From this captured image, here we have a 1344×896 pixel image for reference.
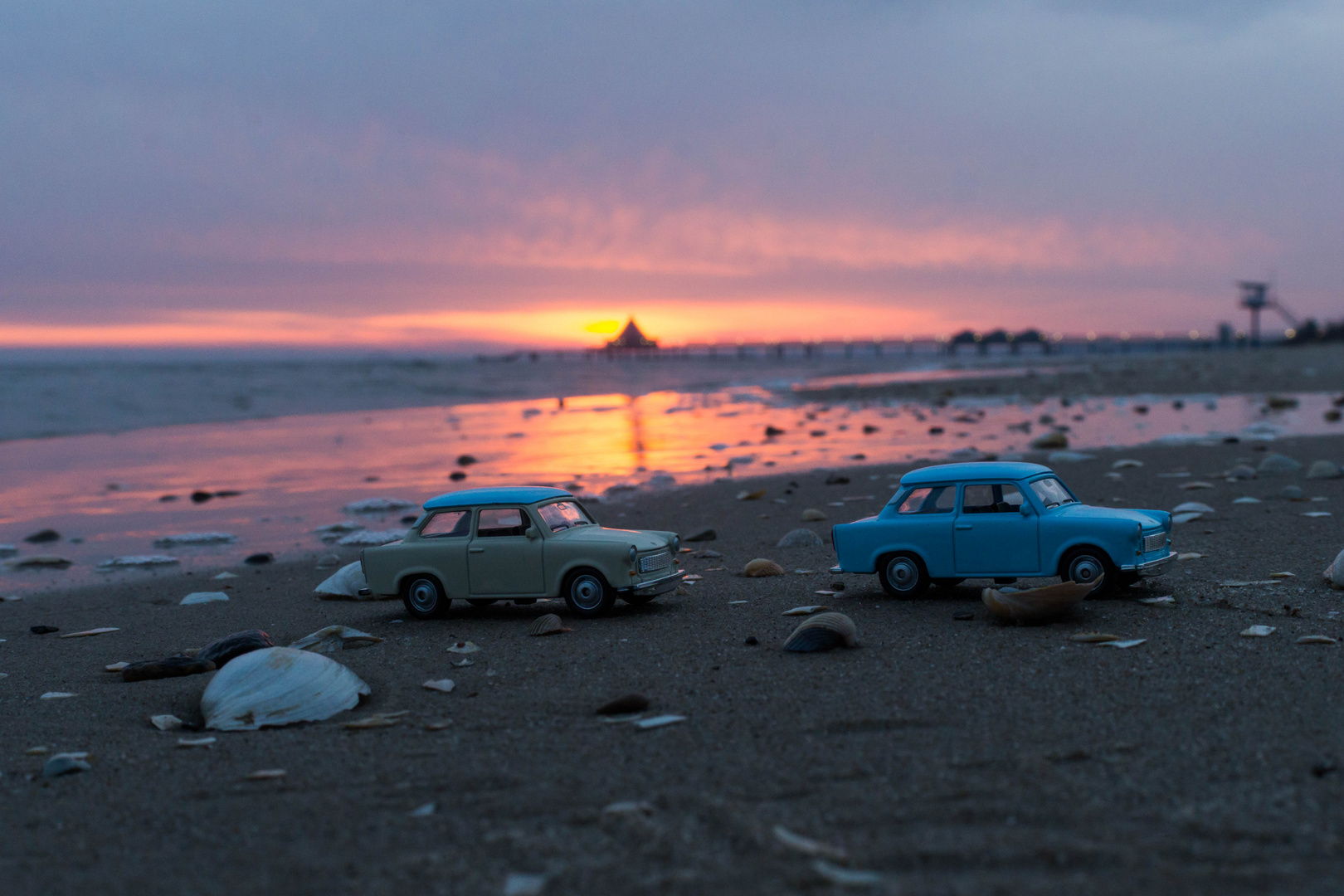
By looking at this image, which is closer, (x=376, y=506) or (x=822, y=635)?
(x=822, y=635)

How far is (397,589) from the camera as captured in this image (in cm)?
975

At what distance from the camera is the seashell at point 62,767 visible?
5969 millimetres

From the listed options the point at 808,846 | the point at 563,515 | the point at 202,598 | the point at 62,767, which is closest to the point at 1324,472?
the point at 563,515

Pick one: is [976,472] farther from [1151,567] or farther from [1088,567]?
[1151,567]

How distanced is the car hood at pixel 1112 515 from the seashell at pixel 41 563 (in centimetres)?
1220

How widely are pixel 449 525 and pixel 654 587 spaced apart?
2.03m

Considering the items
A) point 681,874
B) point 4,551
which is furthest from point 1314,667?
point 4,551

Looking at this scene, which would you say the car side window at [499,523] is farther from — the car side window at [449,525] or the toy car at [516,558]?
the car side window at [449,525]

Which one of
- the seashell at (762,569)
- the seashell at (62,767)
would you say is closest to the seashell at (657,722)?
the seashell at (62,767)

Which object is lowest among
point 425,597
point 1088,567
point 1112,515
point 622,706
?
point 622,706

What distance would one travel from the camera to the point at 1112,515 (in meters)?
8.73

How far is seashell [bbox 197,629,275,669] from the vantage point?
27.1ft

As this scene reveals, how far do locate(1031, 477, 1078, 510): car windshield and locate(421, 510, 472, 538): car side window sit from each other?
16.3 ft

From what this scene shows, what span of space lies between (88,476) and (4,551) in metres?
10.3
